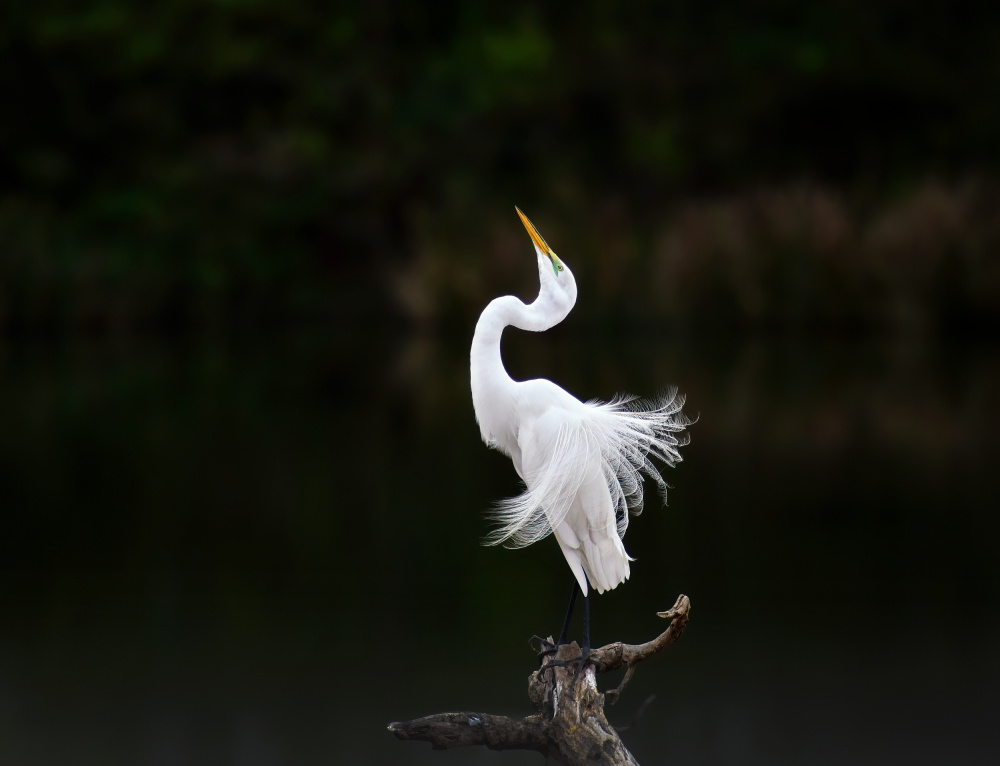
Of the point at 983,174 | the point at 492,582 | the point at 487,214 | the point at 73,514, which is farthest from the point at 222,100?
the point at 492,582

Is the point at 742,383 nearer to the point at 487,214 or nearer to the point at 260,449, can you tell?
the point at 260,449

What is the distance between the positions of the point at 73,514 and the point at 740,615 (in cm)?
336

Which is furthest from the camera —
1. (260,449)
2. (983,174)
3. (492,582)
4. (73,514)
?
(983,174)

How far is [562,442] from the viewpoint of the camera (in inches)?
102

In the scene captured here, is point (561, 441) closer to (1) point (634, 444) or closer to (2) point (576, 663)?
(1) point (634, 444)

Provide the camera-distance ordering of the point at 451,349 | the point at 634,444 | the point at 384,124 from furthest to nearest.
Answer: the point at 384,124 → the point at 451,349 → the point at 634,444

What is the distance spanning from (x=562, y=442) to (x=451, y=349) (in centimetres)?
1115

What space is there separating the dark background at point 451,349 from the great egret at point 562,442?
878mm

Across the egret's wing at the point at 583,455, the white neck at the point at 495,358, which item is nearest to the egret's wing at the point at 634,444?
the egret's wing at the point at 583,455

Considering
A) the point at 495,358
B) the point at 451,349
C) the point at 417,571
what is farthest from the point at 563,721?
the point at 451,349

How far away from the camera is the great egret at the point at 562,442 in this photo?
8.31ft

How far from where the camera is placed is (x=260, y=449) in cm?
734

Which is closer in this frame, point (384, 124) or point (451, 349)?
point (451, 349)

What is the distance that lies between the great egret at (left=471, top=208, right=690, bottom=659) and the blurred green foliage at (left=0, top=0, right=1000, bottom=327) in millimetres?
14261
